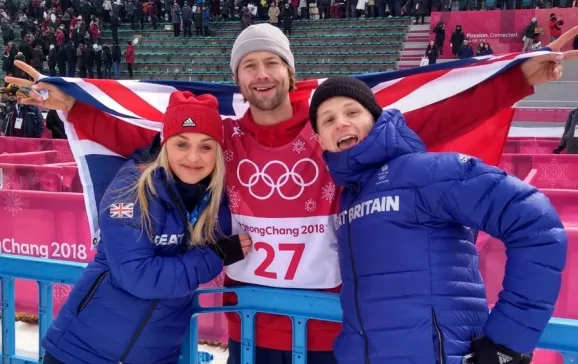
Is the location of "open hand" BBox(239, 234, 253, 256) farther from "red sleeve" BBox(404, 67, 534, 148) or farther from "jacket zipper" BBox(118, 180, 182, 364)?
"red sleeve" BBox(404, 67, 534, 148)

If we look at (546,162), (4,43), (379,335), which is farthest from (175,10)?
(379,335)

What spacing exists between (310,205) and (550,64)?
39.2 inches

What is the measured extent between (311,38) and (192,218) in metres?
21.5

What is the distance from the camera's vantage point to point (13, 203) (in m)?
4.29

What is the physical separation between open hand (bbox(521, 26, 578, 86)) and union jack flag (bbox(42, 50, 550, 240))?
5 cm

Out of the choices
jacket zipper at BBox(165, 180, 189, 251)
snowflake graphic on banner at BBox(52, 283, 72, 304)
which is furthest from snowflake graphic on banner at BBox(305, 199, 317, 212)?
snowflake graphic on banner at BBox(52, 283, 72, 304)

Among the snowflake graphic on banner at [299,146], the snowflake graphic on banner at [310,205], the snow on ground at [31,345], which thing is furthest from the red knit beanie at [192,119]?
the snow on ground at [31,345]

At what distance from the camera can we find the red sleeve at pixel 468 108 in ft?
7.35

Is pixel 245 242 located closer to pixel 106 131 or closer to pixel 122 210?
pixel 122 210

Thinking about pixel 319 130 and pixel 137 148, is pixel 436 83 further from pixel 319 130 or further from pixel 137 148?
pixel 137 148

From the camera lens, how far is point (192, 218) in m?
1.99

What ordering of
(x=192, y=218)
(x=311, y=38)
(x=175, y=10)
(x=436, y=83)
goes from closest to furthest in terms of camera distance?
(x=192, y=218), (x=436, y=83), (x=311, y=38), (x=175, y=10)

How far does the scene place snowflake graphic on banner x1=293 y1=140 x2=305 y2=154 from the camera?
217 centimetres

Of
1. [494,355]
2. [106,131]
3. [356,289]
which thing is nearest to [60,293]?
[106,131]
